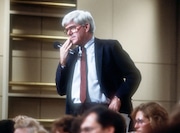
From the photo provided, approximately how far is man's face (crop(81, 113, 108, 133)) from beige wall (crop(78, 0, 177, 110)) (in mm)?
3183

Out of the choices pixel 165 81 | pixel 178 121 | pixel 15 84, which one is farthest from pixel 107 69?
pixel 165 81

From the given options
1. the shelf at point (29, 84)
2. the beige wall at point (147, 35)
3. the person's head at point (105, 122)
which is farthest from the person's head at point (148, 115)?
the beige wall at point (147, 35)

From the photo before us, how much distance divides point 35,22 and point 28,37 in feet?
0.73

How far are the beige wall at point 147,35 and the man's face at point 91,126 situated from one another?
10.4 ft

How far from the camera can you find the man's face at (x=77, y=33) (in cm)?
235

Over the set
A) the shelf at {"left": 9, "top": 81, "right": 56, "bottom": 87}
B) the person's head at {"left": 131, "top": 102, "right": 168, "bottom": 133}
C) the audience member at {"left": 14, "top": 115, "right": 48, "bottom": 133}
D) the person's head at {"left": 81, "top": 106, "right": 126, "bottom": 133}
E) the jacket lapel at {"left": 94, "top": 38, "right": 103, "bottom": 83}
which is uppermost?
the jacket lapel at {"left": 94, "top": 38, "right": 103, "bottom": 83}

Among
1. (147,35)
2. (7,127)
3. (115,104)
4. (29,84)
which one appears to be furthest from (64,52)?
(147,35)

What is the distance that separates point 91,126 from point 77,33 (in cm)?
90

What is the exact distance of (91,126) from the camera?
1536mm

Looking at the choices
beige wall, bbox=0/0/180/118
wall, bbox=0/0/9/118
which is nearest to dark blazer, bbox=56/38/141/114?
wall, bbox=0/0/9/118

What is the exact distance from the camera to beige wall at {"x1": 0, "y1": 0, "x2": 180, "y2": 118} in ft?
15.5

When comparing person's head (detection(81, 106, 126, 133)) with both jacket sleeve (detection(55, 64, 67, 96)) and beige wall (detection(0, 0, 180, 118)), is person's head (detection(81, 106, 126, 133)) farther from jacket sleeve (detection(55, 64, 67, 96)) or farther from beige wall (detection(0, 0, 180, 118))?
beige wall (detection(0, 0, 180, 118))

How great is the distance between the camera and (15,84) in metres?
4.46

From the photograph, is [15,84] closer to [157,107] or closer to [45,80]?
[45,80]
